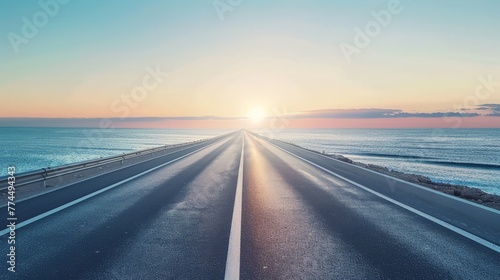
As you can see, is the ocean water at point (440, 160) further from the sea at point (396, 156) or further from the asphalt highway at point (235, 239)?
the asphalt highway at point (235, 239)

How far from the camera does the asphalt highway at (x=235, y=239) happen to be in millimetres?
3875

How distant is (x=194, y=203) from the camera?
7.86 meters

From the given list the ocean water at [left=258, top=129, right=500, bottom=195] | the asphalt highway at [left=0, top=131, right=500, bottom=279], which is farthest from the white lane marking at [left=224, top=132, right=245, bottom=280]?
the ocean water at [left=258, top=129, right=500, bottom=195]

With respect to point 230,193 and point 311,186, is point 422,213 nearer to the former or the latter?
point 311,186

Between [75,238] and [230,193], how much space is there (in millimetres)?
4840

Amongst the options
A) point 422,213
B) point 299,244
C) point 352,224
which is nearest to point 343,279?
point 299,244

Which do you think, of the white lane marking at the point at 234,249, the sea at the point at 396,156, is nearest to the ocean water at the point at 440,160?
the sea at the point at 396,156

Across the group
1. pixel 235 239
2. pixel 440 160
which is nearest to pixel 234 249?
pixel 235 239

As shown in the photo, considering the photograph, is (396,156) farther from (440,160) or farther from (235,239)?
(235,239)

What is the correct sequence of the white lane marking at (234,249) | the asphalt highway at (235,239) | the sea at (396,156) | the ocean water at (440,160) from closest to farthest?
the white lane marking at (234,249)
the asphalt highway at (235,239)
the ocean water at (440,160)
the sea at (396,156)

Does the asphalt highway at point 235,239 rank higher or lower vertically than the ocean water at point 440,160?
higher

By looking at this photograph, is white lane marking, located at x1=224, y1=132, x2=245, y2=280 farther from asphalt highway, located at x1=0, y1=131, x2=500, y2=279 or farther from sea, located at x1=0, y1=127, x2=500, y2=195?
A: sea, located at x1=0, y1=127, x2=500, y2=195

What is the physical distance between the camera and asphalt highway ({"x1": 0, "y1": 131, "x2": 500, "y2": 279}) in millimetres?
3875

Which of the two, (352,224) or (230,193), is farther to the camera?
(230,193)
